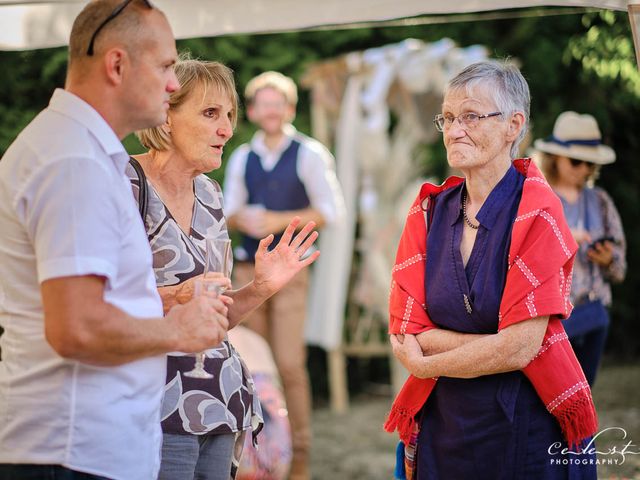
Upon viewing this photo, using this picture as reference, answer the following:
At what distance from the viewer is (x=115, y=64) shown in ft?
6.40

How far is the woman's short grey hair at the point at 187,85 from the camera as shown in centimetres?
265

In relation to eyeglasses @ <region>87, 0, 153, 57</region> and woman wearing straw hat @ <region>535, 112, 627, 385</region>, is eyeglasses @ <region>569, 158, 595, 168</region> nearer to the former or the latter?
woman wearing straw hat @ <region>535, 112, 627, 385</region>

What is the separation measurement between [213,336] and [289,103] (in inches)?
163

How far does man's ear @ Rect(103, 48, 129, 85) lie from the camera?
1945 mm

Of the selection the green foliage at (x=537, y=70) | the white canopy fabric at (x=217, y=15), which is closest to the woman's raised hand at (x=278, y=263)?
the white canopy fabric at (x=217, y=15)

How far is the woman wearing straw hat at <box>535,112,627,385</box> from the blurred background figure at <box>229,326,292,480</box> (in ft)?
5.24

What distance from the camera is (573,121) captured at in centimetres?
464

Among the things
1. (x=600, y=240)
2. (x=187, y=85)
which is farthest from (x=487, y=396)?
(x=600, y=240)

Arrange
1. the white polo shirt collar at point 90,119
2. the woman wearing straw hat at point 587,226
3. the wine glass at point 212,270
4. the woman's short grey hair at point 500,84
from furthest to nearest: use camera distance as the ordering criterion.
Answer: the woman wearing straw hat at point 587,226
the woman's short grey hair at point 500,84
the wine glass at point 212,270
the white polo shirt collar at point 90,119

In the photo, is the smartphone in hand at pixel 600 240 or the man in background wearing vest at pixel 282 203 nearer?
the smartphone in hand at pixel 600 240

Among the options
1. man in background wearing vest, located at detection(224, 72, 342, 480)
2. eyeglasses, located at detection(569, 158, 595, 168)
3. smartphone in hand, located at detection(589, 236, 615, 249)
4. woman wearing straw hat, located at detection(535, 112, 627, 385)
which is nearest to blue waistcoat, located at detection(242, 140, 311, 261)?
man in background wearing vest, located at detection(224, 72, 342, 480)

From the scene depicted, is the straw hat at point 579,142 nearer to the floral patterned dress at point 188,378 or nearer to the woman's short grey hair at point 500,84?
the woman's short grey hair at point 500,84

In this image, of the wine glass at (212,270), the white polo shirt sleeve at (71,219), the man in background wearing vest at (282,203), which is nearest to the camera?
the white polo shirt sleeve at (71,219)

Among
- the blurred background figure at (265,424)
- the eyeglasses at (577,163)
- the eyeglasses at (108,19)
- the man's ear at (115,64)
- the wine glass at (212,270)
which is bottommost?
the blurred background figure at (265,424)
